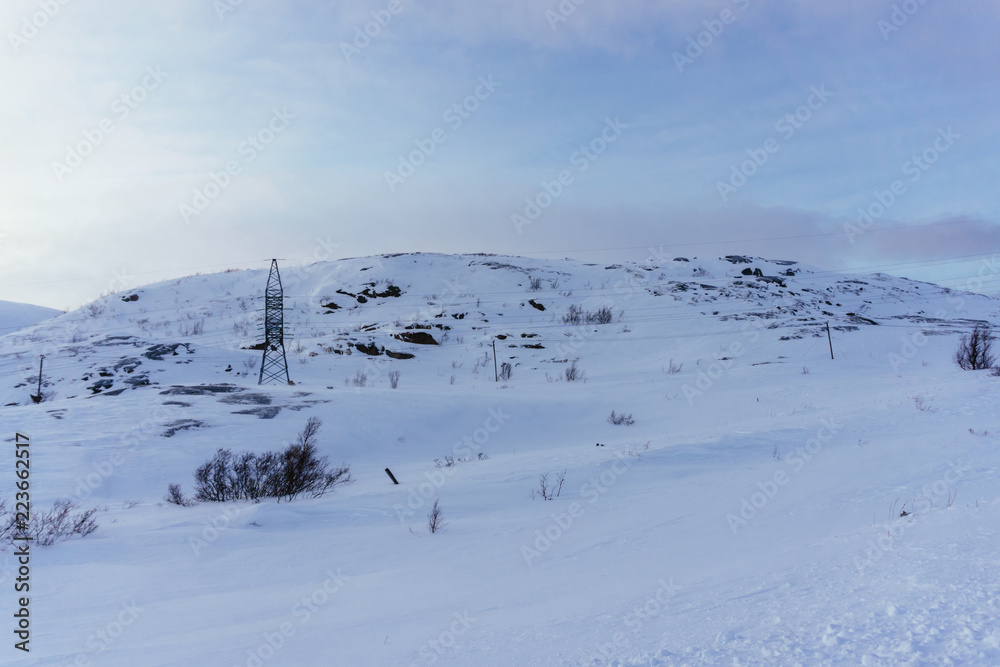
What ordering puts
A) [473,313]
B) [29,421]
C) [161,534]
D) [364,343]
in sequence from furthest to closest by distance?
[473,313] < [364,343] < [29,421] < [161,534]

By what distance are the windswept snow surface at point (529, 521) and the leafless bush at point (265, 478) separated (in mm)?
1165

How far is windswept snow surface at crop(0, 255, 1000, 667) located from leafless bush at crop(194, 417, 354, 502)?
45.9 inches

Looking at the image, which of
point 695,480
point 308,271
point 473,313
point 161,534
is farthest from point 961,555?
point 308,271

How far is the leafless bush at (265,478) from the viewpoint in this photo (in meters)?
10.3

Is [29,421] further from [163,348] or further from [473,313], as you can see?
[473,313]

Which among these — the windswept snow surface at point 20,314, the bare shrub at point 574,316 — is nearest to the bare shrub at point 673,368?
the bare shrub at point 574,316

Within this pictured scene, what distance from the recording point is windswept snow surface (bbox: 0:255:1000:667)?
3.73 meters

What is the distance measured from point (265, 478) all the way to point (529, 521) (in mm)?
5498

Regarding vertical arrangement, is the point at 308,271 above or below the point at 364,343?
above

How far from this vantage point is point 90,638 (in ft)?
13.9

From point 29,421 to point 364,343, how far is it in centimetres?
2064

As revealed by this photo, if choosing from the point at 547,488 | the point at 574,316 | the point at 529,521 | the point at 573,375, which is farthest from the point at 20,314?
the point at 529,521

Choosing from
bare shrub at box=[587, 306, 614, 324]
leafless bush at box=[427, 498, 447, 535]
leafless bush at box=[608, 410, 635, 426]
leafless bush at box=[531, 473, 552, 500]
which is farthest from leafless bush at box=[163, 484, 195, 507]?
bare shrub at box=[587, 306, 614, 324]

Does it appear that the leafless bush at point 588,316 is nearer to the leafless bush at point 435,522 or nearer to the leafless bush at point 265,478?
the leafless bush at point 265,478
